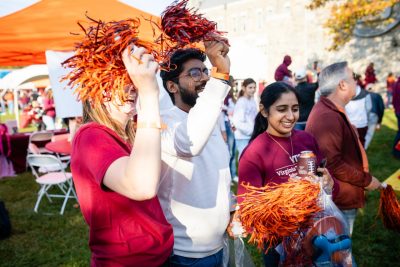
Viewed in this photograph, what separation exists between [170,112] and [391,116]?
561 inches

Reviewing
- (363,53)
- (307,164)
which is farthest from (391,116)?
(307,164)

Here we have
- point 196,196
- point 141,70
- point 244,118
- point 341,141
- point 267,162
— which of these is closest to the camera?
point 141,70

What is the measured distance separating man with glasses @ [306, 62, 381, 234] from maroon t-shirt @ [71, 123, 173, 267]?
1.56 meters

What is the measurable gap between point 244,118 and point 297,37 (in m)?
18.4

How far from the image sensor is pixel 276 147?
2.24 meters

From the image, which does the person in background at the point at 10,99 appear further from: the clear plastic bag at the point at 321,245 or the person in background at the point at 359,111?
the clear plastic bag at the point at 321,245

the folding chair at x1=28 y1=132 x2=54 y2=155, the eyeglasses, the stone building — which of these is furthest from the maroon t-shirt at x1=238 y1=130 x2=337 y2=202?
the stone building

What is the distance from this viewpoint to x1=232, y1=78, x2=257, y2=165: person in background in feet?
19.4

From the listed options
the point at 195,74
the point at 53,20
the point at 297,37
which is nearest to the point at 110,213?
the point at 195,74

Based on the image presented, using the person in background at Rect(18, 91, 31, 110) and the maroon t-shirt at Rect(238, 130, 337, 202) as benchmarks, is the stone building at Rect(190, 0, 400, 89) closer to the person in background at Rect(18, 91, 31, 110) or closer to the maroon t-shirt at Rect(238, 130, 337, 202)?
the maroon t-shirt at Rect(238, 130, 337, 202)

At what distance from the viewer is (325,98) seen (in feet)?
8.89

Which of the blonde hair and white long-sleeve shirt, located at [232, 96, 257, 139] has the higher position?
the blonde hair

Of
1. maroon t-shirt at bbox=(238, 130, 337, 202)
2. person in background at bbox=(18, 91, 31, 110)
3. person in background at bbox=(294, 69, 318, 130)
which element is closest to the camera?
maroon t-shirt at bbox=(238, 130, 337, 202)

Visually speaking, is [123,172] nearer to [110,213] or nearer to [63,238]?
[110,213]
